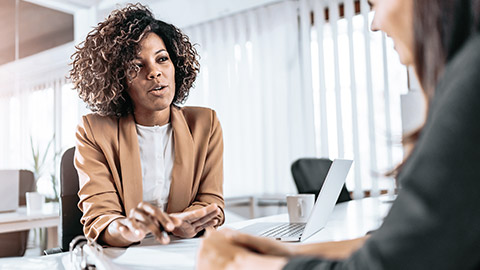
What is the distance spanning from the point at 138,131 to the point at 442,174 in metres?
1.19

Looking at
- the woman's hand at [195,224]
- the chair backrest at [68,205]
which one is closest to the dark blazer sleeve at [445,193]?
the woman's hand at [195,224]

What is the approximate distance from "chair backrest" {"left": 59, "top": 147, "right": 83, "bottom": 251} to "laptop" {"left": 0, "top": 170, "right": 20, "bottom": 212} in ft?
6.26

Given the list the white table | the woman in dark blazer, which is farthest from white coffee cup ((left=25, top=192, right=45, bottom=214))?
the woman in dark blazer

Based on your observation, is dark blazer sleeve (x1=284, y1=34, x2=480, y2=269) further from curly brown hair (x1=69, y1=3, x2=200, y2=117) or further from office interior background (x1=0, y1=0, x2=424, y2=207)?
office interior background (x1=0, y1=0, x2=424, y2=207)

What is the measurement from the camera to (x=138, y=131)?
4.73ft

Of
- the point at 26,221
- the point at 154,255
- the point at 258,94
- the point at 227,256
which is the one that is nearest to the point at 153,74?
the point at 154,255

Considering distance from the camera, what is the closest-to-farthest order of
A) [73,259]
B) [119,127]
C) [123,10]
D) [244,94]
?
[73,259] → [119,127] → [123,10] → [244,94]

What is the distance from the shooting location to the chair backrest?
57.2 inches

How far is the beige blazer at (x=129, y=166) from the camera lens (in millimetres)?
1245

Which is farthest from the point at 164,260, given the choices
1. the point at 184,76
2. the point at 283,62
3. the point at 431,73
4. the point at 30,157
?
the point at 30,157

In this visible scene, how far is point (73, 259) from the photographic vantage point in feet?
2.94

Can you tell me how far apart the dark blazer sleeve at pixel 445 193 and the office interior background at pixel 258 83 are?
Answer: 127 inches

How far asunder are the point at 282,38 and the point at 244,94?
28.8 inches

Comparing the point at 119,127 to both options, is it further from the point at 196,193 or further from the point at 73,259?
the point at 73,259
